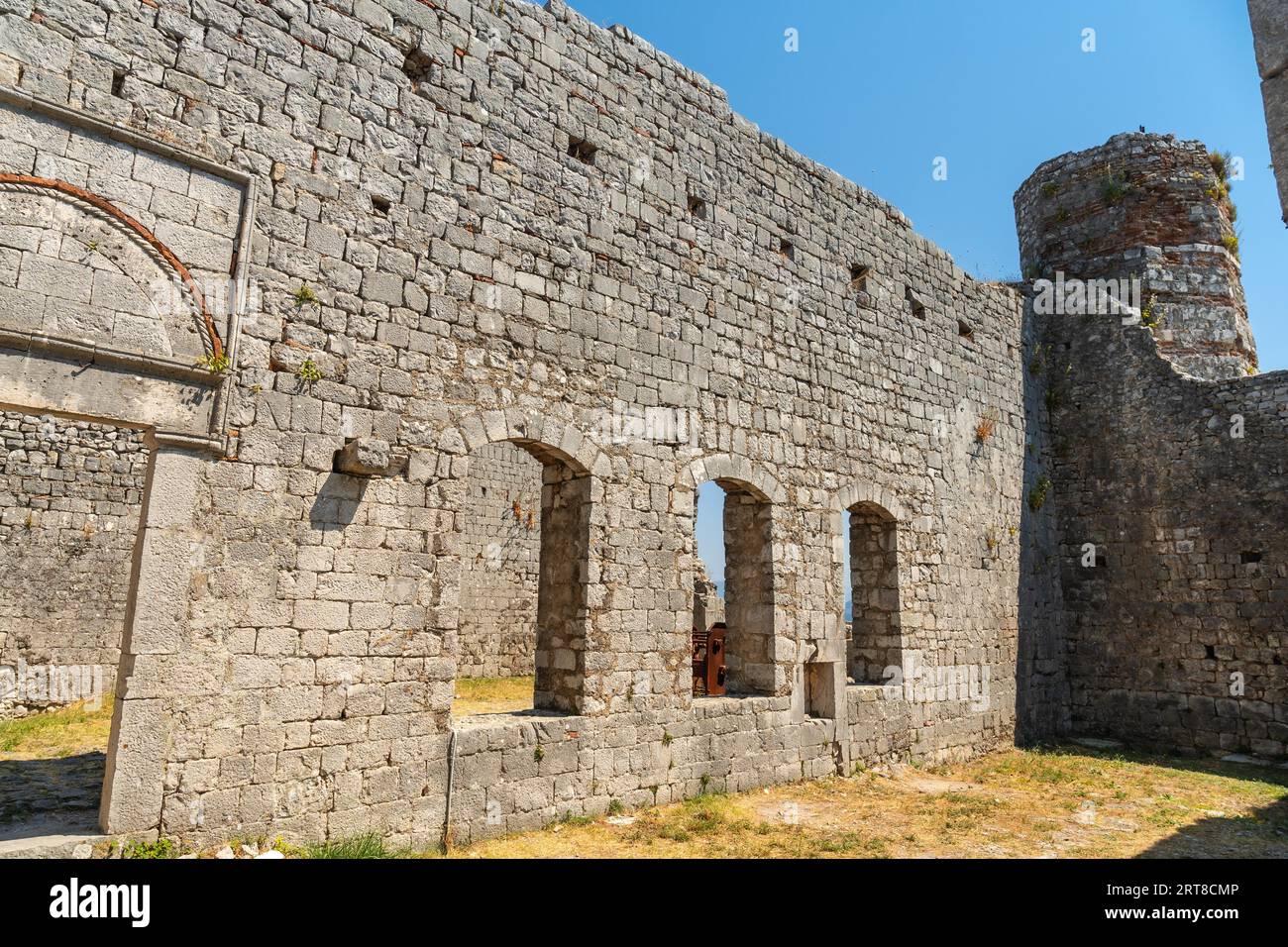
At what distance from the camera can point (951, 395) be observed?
11148 mm

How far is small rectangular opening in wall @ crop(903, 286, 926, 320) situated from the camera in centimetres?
1072

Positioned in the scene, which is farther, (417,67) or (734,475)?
(734,475)

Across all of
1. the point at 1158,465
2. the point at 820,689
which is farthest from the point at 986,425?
the point at 820,689

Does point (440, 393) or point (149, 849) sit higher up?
point (440, 393)

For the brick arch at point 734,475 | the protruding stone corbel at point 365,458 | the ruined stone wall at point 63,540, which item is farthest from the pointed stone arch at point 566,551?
the ruined stone wall at point 63,540

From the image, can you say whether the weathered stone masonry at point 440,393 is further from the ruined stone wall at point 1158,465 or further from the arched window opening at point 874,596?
the ruined stone wall at point 1158,465

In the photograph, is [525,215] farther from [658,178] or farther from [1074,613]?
[1074,613]

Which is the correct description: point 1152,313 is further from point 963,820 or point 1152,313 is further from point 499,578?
point 499,578

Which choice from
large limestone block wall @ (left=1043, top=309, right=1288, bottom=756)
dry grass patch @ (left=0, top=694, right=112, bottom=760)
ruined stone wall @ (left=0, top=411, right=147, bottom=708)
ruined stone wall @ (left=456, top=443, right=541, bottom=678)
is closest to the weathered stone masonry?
dry grass patch @ (left=0, top=694, right=112, bottom=760)

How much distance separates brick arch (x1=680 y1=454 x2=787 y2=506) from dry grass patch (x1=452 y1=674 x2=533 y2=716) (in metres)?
3.40

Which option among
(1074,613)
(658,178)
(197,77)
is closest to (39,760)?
(197,77)

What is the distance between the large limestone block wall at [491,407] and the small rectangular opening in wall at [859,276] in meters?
0.10

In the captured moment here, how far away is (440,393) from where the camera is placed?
20.2 ft

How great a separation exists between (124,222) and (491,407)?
271 cm
